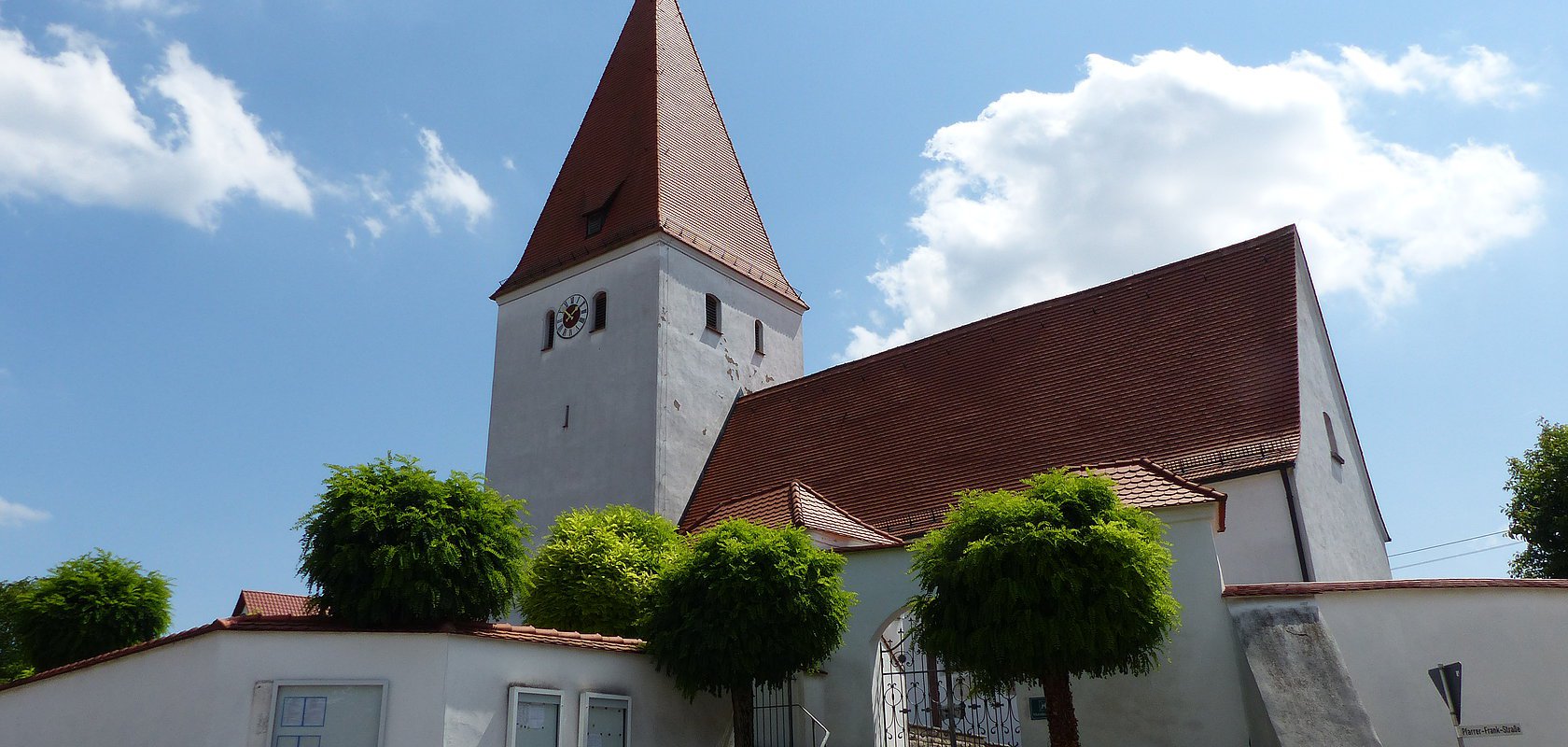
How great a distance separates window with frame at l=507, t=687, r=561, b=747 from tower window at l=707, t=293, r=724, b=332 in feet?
49.3

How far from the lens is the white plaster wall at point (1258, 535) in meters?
14.7

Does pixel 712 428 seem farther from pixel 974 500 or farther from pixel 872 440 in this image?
pixel 974 500

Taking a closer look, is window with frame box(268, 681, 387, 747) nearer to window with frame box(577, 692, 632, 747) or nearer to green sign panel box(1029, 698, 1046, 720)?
window with frame box(577, 692, 632, 747)

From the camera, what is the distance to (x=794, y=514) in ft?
50.2

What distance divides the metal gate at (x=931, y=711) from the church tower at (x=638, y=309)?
7.49 metres

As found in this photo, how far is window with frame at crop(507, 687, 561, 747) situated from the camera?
10.5 m

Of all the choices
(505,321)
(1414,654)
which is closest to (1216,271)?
(1414,654)

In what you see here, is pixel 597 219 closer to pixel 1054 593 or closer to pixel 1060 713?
pixel 1054 593

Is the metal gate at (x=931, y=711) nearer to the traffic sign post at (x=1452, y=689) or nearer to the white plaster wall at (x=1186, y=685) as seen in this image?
the white plaster wall at (x=1186, y=685)

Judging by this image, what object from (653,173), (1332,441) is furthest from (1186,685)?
(653,173)

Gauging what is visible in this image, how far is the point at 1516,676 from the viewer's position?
1112 centimetres

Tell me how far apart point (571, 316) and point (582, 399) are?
2.32 m

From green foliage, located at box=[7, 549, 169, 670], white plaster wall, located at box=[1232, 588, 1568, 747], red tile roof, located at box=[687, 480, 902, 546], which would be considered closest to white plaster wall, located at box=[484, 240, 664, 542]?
red tile roof, located at box=[687, 480, 902, 546]

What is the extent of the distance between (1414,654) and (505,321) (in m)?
21.5
